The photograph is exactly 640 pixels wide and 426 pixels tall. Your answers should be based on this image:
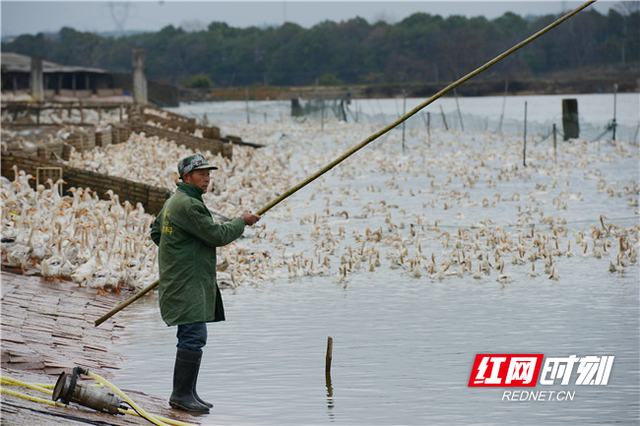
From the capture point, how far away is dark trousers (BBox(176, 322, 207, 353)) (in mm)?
6629

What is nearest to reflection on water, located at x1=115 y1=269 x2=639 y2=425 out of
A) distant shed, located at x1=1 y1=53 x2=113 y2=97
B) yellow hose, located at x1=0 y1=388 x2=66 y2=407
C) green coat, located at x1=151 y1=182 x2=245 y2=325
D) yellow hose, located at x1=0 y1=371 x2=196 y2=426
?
yellow hose, located at x1=0 y1=371 x2=196 y2=426

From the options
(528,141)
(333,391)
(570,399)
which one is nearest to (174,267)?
(333,391)

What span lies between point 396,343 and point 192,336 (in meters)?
3.37

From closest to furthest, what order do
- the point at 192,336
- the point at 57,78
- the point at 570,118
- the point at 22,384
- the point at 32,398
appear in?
the point at 32,398 < the point at 22,384 < the point at 192,336 < the point at 570,118 < the point at 57,78

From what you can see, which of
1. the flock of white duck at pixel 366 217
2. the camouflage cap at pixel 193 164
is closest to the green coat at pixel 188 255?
the camouflage cap at pixel 193 164

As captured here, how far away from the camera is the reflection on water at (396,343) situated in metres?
7.30

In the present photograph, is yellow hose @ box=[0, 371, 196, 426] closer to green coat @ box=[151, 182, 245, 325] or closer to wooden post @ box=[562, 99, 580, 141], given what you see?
green coat @ box=[151, 182, 245, 325]

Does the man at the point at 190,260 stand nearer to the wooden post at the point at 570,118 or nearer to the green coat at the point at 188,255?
the green coat at the point at 188,255

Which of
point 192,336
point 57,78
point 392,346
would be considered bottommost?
point 392,346

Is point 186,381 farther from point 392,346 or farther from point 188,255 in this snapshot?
point 392,346

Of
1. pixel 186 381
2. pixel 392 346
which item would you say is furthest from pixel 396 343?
pixel 186 381

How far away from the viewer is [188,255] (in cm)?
654

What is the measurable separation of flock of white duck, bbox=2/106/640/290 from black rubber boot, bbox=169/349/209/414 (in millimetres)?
4475

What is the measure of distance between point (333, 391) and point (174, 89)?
77455mm
